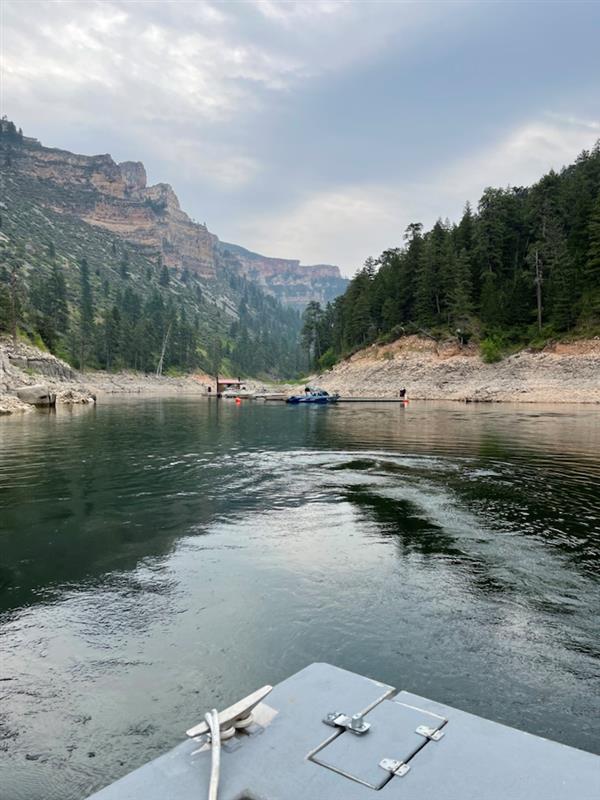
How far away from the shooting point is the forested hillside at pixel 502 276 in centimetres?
8069

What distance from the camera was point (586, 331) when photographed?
7325cm

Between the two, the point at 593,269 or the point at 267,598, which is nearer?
the point at 267,598

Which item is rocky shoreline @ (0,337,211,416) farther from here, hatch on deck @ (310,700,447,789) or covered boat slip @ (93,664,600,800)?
hatch on deck @ (310,700,447,789)

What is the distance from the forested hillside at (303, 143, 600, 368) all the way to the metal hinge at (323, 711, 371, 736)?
3118 inches

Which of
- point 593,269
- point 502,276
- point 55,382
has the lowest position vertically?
point 55,382

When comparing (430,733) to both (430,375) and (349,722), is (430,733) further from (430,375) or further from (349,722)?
(430,375)

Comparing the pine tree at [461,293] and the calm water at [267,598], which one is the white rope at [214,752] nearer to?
the calm water at [267,598]


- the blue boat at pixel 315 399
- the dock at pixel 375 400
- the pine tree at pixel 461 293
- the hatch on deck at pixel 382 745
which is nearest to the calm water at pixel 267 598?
the hatch on deck at pixel 382 745

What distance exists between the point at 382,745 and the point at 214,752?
3.81ft

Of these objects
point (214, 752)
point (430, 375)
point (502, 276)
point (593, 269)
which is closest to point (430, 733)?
point (214, 752)

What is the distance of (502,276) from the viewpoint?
102 meters

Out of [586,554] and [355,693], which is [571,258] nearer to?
[586,554]

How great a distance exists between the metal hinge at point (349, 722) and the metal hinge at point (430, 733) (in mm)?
376

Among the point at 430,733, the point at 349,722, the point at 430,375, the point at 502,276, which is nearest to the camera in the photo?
the point at 430,733
